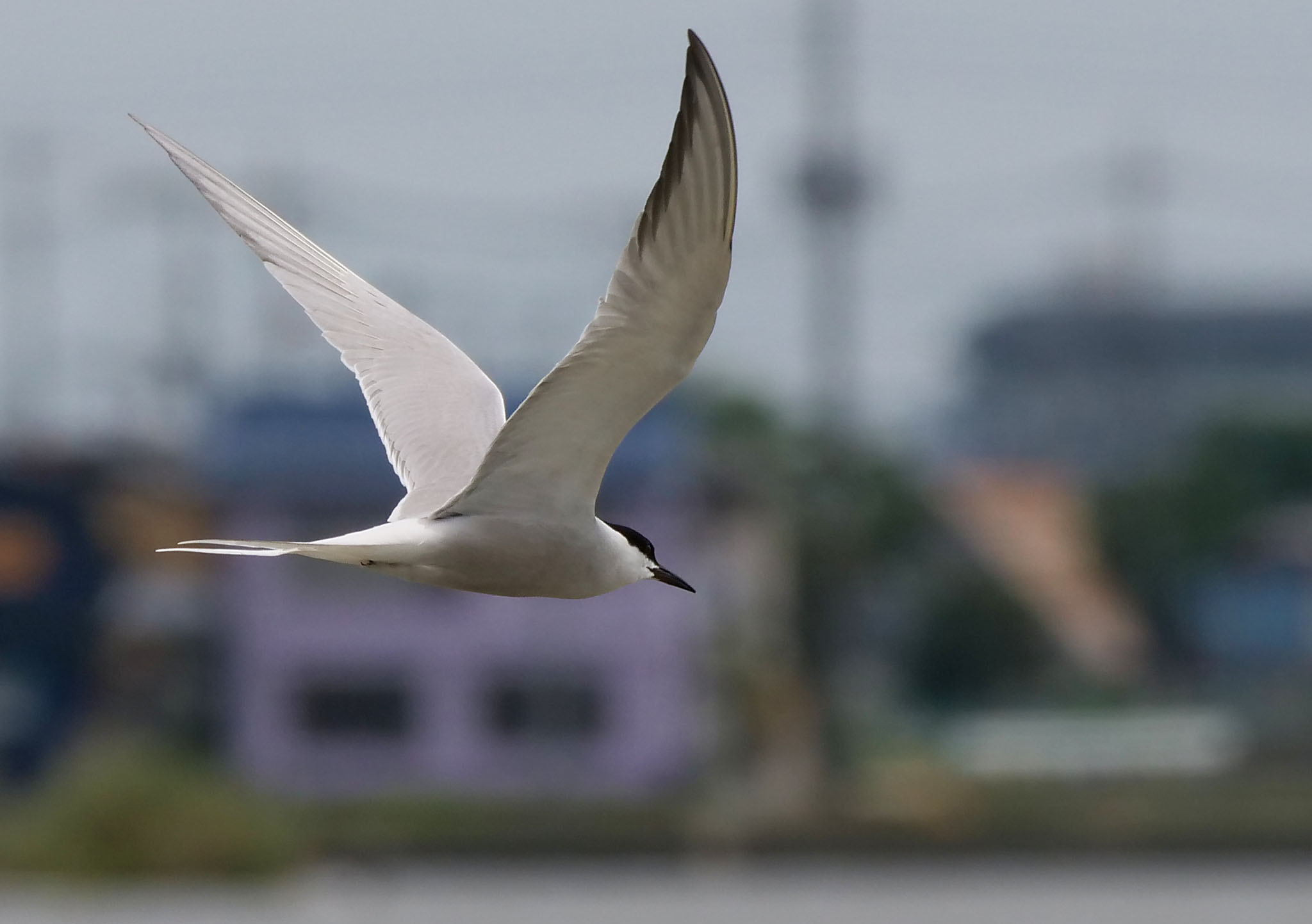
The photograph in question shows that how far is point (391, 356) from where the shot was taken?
589 centimetres

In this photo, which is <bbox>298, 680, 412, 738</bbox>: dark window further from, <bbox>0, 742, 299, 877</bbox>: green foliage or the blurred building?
the blurred building

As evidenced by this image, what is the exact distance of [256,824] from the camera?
22.8m

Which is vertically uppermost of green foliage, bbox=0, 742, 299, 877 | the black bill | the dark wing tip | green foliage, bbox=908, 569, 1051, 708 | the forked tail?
the dark wing tip

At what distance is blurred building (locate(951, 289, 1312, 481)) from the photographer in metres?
60.3

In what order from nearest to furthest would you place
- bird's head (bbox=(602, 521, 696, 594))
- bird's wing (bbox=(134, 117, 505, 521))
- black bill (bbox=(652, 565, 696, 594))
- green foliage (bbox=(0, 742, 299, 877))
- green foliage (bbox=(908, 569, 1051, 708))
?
bird's head (bbox=(602, 521, 696, 594)) < black bill (bbox=(652, 565, 696, 594)) < bird's wing (bbox=(134, 117, 505, 521)) < green foliage (bbox=(0, 742, 299, 877)) < green foliage (bbox=(908, 569, 1051, 708))

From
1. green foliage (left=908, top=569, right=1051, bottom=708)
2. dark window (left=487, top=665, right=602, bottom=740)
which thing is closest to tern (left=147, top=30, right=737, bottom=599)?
dark window (left=487, top=665, right=602, bottom=740)

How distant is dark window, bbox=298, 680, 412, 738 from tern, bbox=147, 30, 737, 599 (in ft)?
92.1

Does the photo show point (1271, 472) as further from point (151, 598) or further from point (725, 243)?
point (725, 243)

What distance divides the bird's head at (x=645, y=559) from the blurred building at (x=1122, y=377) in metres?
48.2

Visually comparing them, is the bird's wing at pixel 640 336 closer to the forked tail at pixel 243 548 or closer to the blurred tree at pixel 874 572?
the forked tail at pixel 243 548

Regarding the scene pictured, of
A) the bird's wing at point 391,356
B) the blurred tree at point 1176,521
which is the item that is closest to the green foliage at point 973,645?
the blurred tree at point 1176,521

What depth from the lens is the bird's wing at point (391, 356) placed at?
5.50m

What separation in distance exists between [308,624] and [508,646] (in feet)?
9.16

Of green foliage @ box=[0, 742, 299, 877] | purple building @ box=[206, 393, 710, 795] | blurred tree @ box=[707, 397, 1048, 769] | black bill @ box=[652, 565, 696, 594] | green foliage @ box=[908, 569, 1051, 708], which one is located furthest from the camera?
green foliage @ box=[908, 569, 1051, 708]
